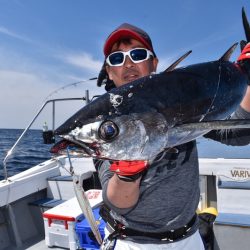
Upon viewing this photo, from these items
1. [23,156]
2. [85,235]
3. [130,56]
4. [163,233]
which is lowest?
[85,235]

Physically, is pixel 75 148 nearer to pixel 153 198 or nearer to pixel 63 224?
pixel 153 198

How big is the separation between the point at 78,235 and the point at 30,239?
59.2 inches

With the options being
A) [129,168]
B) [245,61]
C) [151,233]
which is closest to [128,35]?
[245,61]

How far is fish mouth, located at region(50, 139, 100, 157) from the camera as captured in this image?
1.53 metres

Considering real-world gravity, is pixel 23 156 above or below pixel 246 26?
below

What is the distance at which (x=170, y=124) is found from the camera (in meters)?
1.58

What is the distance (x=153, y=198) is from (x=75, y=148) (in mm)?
708

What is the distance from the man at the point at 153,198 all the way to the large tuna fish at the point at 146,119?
15.0 inches

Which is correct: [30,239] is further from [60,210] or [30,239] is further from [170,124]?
[170,124]

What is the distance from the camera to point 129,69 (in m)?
2.16

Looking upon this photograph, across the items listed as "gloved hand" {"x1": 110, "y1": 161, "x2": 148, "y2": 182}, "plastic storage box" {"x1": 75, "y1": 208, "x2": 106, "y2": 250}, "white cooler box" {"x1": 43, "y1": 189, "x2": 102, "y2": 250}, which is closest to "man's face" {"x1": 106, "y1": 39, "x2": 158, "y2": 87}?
"gloved hand" {"x1": 110, "y1": 161, "x2": 148, "y2": 182}

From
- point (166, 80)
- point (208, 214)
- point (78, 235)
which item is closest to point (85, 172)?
point (78, 235)

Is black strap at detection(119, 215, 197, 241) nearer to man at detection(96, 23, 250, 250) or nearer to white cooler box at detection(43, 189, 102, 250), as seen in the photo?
man at detection(96, 23, 250, 250)

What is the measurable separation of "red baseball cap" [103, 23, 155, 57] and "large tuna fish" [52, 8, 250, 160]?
0.53 meters
